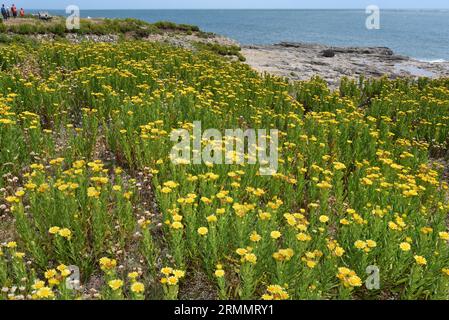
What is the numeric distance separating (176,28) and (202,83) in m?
25.8

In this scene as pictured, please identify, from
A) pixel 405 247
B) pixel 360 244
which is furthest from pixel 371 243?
pixel 405 247

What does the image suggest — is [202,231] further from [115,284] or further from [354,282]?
[354,282]

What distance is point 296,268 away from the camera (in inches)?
156

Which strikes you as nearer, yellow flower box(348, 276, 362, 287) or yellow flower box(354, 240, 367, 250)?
yellow flower box(348, 276, 362, 287)

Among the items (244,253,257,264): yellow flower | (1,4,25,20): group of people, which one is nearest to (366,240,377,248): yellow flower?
(244,253,257,264): yellow flower

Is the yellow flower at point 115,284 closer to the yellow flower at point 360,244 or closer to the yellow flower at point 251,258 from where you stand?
the yellow flower at point 251,258

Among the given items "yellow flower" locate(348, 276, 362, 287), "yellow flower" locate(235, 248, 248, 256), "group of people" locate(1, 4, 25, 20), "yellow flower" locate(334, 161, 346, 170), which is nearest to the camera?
"yellow flower" locate(348, 276, 362, 287)

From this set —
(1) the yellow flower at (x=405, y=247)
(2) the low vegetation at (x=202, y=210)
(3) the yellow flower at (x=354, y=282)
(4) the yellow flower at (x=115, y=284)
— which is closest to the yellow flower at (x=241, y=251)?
(2) the low vegetation at (x=202, y=210)

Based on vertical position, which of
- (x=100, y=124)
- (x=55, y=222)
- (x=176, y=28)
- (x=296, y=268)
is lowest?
(x=296, y=268)

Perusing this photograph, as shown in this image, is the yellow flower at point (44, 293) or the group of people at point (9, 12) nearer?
the yellow flower at point (44, 293)

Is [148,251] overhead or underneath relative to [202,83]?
underneath

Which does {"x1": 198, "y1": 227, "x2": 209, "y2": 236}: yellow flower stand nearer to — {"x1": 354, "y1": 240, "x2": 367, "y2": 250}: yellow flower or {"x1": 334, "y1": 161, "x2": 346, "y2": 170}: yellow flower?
{"x1": 354, "y1": 240, "x2": 367, "y2": 250}: yellow flower
